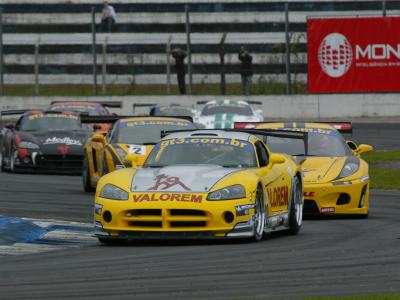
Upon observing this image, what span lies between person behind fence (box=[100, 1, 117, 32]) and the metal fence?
0.29m

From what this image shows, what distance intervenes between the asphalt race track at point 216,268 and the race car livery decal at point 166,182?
0.54 metres

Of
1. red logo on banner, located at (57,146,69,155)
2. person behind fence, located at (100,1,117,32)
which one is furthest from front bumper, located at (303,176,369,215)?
person behind fence, located at (100,1,117,32)

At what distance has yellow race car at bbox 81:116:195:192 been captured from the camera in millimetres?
18828

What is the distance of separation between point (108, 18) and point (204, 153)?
28626 millimetres

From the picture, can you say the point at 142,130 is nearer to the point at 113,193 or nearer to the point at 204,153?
the point at 204,153

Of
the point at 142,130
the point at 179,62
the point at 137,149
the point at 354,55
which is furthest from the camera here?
the point at 179,62

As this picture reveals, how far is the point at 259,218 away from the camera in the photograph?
12414mm

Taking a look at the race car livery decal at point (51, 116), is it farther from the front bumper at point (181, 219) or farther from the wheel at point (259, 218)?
the front bumper at point (181, 219)

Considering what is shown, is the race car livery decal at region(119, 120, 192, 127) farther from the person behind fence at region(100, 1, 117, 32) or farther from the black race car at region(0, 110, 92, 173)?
the person behind fence at region(100, 1, 117, 32)

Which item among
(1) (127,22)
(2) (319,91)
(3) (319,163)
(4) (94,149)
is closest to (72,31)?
(1) (127,22)

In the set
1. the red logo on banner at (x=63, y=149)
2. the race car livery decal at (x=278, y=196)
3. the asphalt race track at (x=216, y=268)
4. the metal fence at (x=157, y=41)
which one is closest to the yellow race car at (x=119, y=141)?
the red logo on banner at (x=63, y=149)

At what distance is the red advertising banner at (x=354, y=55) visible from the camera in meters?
37.8

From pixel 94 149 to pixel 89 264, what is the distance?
9611 millimetres

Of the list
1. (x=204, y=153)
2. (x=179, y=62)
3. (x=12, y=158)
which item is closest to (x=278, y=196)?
(x=204, y=153)
